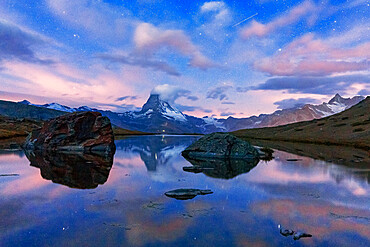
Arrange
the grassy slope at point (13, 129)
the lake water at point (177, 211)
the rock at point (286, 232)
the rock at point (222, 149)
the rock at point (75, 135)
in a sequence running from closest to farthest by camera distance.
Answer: the lake water at point (177, 211)
the rock at point (286, 232)
the rock at point (222, 149)
the rock at point (75, 135)
the grassy slope at point (13, 129)

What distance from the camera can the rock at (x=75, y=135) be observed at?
125 feet

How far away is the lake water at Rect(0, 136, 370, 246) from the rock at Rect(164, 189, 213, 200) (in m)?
0.49

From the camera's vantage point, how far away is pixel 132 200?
12875mm

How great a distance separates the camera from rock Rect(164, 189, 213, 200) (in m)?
13.6

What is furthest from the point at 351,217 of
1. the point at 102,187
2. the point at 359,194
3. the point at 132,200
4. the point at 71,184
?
the point at 71,184

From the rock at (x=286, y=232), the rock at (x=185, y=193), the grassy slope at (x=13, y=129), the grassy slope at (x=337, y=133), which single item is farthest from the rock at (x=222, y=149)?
the grassy slope at (x=13, y=129)

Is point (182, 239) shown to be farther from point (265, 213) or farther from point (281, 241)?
point (265, 213)

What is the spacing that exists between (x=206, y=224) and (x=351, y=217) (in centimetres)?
711

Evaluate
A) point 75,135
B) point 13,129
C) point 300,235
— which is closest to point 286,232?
point 300,235

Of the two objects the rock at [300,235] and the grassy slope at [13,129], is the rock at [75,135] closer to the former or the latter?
the rock at [300,235]

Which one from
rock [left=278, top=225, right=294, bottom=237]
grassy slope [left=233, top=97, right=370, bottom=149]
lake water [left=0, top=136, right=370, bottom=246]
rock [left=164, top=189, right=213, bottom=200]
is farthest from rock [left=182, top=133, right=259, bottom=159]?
grassy slope [left=233, top=97, right=370, bottom=149]

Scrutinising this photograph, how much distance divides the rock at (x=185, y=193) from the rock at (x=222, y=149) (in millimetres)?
17774

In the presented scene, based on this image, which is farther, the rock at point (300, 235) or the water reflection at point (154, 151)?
the water reflection at point (154, 151)

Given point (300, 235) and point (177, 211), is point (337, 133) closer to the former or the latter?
point (300, 235)
